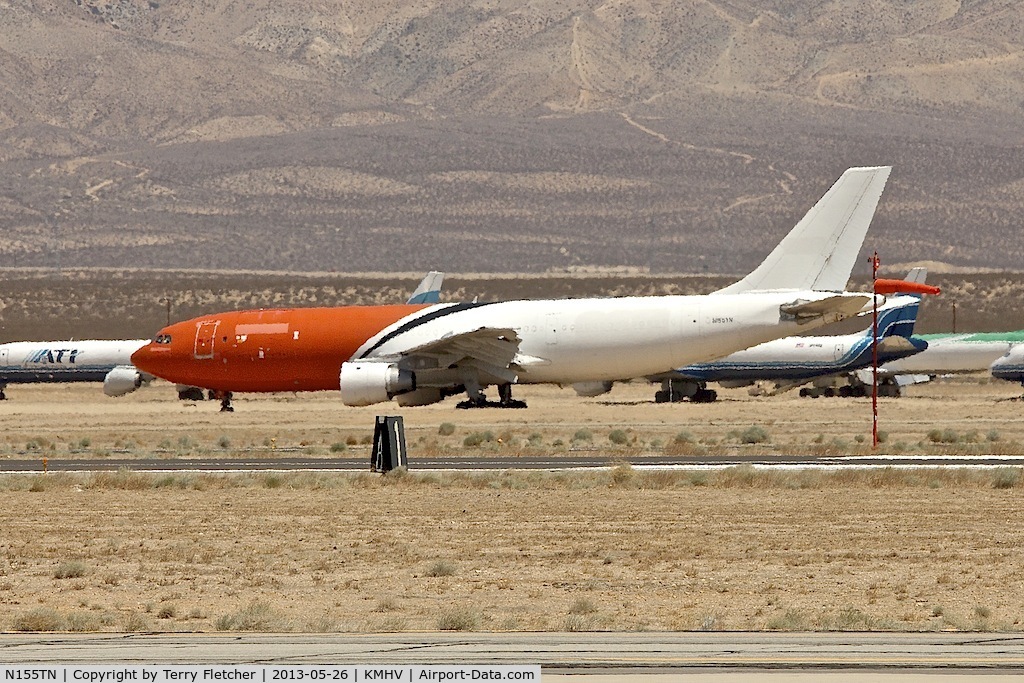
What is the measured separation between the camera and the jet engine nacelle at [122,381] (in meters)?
87.9

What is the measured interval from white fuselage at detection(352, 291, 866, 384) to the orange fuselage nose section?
0.77 meters

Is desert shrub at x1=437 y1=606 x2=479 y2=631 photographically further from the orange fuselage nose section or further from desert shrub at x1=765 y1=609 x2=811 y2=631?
the orange fuselage nose section

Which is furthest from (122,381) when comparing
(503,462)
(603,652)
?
(603,652)

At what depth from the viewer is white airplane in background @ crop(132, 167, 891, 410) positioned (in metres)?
53.2

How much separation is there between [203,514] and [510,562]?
8280mm

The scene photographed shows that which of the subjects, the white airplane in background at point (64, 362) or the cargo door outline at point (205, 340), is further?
the white airplane in background at point (64, 362)

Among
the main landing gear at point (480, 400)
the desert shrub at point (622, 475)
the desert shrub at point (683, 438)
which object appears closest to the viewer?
the desert shrub at point (622, 475)

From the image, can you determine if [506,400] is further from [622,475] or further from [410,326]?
[622,475]

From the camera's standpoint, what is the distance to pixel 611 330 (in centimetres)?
5581

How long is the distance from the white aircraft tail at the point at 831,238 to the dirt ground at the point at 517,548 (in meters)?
5.54

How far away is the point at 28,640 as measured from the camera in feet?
58.4

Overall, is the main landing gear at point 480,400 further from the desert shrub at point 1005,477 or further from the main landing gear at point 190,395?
the main landing gear at point 190,395

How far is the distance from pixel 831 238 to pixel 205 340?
19.0 metres
